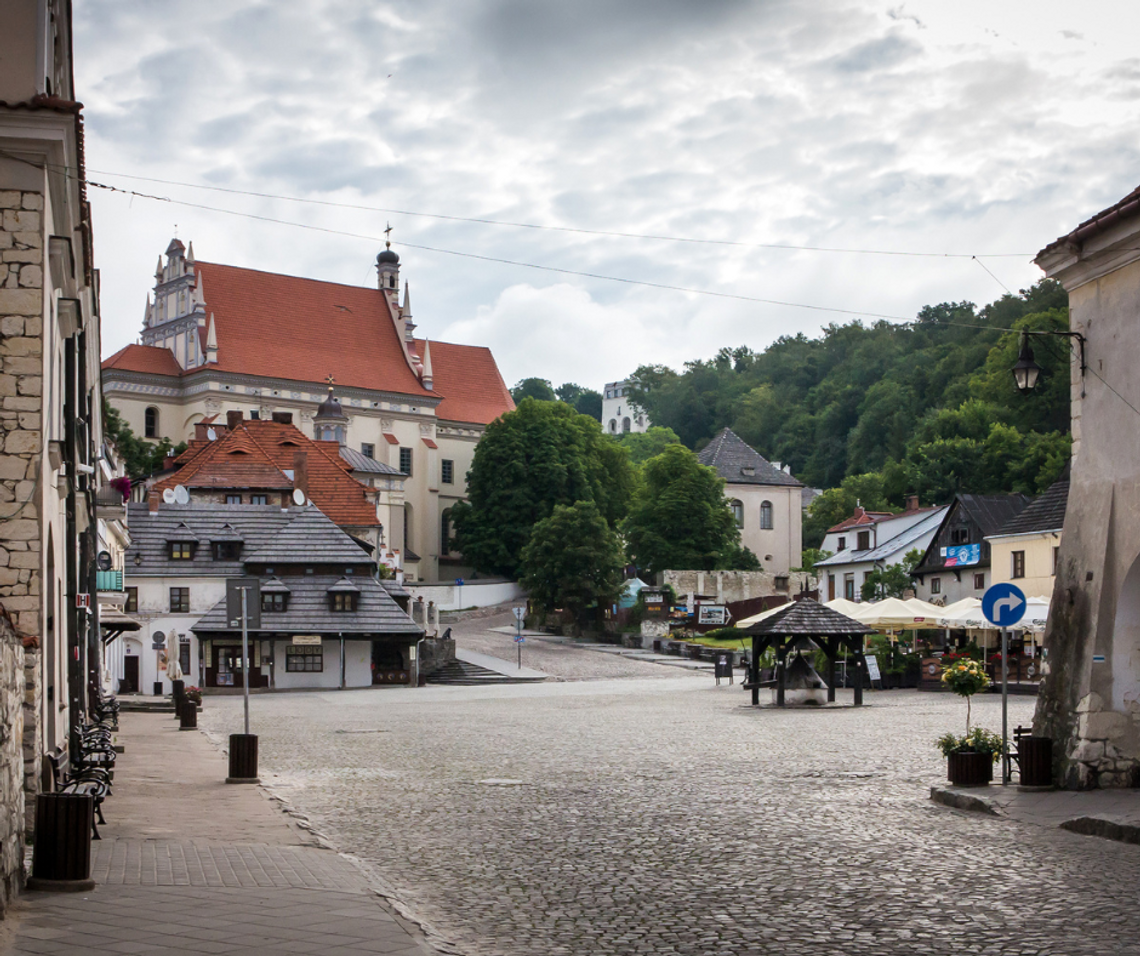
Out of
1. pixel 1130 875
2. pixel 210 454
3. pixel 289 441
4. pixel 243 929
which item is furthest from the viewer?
pixel 289 441

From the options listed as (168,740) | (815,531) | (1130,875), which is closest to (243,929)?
(1130,875)

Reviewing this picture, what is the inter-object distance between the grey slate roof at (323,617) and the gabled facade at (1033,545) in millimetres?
23005

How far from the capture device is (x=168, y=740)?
2677 centimetres

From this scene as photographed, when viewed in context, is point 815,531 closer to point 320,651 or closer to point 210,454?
point 210,454

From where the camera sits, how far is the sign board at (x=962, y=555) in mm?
58906

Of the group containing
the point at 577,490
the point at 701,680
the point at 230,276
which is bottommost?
the point at 701,680

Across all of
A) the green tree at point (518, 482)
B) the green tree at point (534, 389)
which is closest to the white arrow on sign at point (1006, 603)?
the green tree at point (518, 482)

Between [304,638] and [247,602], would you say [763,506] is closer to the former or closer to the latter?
[304,638]

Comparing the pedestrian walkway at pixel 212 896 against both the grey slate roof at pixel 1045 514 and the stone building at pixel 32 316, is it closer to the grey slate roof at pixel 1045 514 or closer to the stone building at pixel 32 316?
the stone building at pixel 32 316

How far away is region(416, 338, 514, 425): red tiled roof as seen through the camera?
355 ft

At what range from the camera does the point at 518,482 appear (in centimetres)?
9106

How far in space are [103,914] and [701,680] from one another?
1637 inches

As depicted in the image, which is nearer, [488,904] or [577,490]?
[488,904]

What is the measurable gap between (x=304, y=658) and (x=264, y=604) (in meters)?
2.53
